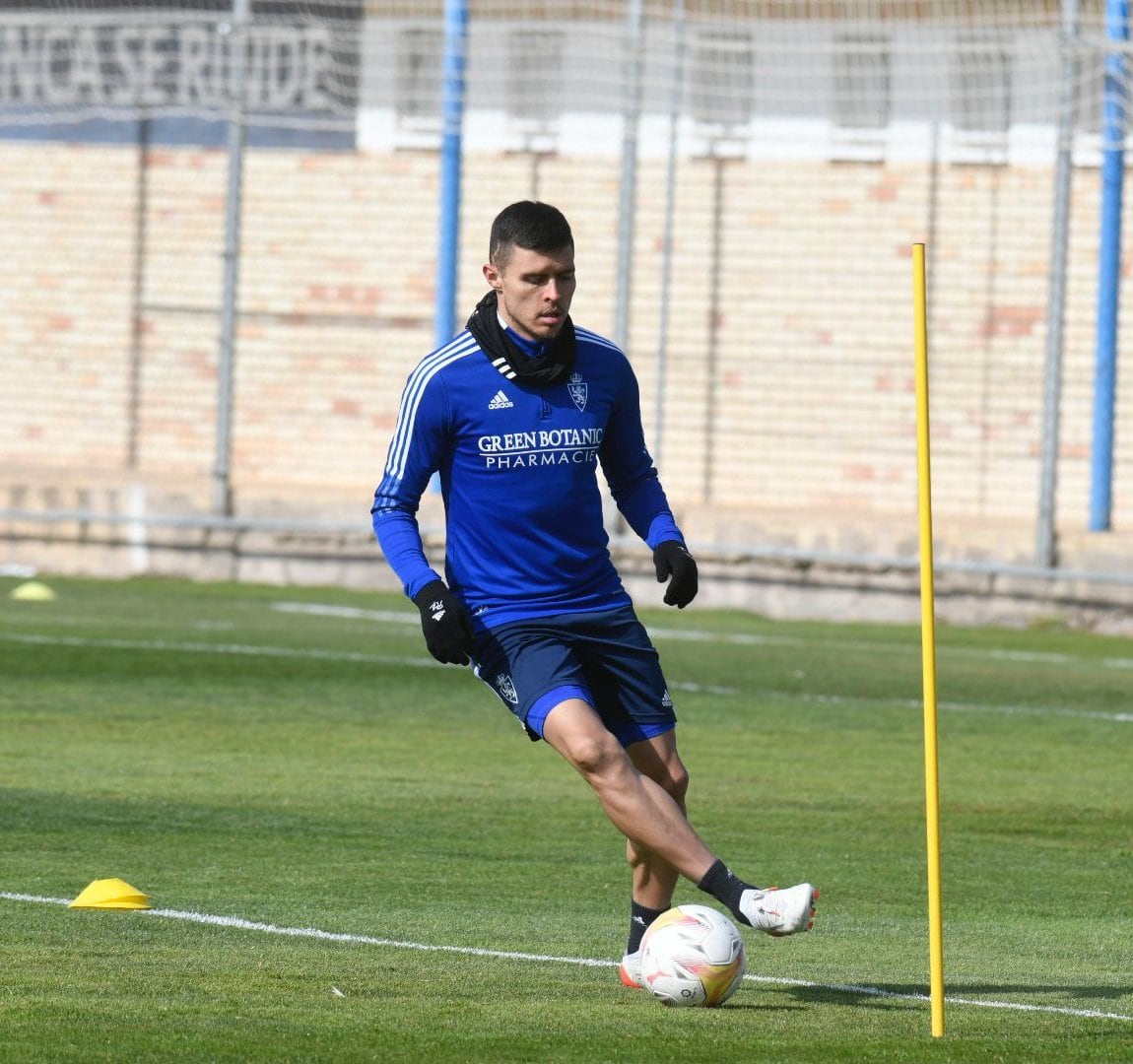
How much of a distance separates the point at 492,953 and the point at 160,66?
16.2 m

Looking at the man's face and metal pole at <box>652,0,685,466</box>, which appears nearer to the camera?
the man's face

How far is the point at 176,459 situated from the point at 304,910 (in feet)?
A: 51.5

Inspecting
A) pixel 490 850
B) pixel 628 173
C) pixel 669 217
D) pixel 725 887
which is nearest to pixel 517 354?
pixel 725 887

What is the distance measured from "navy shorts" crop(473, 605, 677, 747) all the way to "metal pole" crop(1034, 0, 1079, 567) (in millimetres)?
12357

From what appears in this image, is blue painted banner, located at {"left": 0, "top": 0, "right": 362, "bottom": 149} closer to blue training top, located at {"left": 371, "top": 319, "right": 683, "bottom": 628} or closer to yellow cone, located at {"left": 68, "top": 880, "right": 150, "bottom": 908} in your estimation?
yellow cone, located at {"left": 68, "top": 880, "right": 150, "bottom": 908}

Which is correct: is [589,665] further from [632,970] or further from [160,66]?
[160,66]

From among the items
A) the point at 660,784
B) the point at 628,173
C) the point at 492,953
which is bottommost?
the point at 492,953

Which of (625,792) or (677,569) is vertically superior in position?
(677,569)

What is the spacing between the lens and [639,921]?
22.4 ft

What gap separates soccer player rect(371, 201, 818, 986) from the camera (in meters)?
6.59

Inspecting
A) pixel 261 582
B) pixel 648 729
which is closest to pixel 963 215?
pixel 261 582

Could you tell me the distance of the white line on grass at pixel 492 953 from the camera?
6480mm

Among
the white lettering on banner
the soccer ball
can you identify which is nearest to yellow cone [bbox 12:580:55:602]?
the white lettering on banner

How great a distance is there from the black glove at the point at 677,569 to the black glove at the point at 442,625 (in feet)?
2.01
